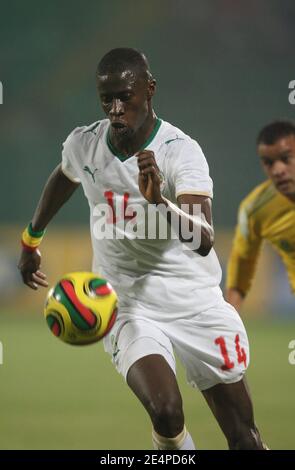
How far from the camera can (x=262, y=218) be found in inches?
278

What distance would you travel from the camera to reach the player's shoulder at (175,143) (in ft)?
14.0

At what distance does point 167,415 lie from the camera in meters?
3.89

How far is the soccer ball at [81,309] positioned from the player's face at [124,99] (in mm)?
761

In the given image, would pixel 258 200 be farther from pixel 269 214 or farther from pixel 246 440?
pixel 246 440

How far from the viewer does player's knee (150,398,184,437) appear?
3.89m

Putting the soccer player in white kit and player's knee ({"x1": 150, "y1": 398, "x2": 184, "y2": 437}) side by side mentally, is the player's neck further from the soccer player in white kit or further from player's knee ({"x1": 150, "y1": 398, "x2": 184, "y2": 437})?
player's knee ({"x1": 150, "y1": 398, "x2": 184, "y2": 437})

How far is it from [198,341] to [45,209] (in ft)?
4.10

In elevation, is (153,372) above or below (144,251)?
below

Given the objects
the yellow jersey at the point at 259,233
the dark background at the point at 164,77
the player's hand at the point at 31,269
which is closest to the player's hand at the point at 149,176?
the player's hand at the point at 31,269

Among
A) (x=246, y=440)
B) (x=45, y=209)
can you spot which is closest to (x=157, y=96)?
(x=45, y=209)

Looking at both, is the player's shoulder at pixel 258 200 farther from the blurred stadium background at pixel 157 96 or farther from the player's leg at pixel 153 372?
the blurred stadium background at pixel 157 96

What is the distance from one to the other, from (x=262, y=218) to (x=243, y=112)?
11736 mm

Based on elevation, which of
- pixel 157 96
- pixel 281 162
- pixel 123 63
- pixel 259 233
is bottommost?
pixel 157 96

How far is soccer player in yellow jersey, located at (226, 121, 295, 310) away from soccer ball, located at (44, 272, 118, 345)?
286 cm
